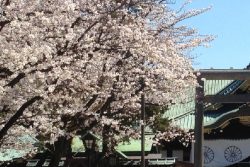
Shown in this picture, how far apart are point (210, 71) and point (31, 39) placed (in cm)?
442

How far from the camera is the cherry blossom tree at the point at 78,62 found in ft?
30.5

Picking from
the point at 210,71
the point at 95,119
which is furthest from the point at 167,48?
the point at 95,119

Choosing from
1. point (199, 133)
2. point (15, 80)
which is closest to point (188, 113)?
point (199, 133)

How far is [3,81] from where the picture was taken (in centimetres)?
935

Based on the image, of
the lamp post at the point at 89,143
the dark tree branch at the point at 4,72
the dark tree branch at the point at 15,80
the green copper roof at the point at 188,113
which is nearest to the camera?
the dark tree branch at the point at 4,72

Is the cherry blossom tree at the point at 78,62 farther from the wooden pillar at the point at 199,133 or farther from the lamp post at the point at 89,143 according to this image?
the wooden pillar at the point at 199,133

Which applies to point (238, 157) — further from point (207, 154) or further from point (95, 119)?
point (95, 119)

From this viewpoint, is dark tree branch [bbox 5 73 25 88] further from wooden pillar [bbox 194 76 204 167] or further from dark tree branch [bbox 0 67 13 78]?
wooden pillar [bbox 194 76 204 167]

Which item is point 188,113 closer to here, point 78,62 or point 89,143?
point 89,143

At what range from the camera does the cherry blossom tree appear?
9.30m

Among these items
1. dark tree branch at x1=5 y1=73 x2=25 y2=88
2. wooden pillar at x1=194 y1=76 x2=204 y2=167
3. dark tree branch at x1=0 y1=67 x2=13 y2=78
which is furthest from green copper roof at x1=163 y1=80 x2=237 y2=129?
dark tree branch at x1=0 y1=67 x2=13 y2=78

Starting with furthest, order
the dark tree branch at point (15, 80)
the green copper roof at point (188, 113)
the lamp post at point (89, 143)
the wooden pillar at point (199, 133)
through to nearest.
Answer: the green copper roof at point (188, 113) → the lamp post at point (89, 143) → the wooden pillar at point (199, 133) → the dark tree branch at point (15, 80)

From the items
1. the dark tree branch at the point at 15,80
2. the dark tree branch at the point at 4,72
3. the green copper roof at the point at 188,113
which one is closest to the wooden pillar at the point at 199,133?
the dark tree branch at the point at 15,80

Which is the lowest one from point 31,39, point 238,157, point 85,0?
point 238,157
